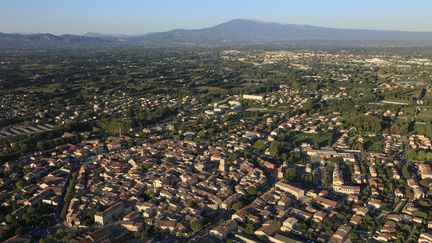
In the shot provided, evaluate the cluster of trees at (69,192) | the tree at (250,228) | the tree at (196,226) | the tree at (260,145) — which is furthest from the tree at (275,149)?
the cluster of trees at (69,192)

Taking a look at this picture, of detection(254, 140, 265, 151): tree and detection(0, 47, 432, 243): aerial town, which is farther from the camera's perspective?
detection(254, 140, 265, 151): tree

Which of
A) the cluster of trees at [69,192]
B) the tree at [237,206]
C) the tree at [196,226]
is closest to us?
the tree at [196,226]

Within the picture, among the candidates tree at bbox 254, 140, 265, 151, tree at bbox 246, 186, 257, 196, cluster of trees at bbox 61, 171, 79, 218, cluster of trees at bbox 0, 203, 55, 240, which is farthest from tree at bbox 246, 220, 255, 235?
tree at bbox 254, 140, 265, 151

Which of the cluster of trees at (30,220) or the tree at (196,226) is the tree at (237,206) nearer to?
the tree at (196,226)

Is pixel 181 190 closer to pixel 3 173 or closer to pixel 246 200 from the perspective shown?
pixel 246 200

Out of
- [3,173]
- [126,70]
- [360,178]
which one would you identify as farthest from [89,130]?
[126,70]

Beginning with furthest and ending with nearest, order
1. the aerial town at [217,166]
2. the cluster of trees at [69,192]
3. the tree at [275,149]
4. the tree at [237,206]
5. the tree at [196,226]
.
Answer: the tree at [275,149]
the cluster of trees at [69,192]
the tree at [237,206]
the aerial town at [217,166]
the tree at [196,226]

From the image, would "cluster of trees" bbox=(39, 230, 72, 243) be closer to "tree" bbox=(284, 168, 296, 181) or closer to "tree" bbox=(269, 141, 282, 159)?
"tree" bbox=(284, 168, 296, 181)

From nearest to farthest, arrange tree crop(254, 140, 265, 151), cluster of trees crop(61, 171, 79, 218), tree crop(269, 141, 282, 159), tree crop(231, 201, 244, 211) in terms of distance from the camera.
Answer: tree crop(231, 201, 244, 211)
cluster of trees crop(61, 171, 79, 218)
tree crop(269, 141, 282, 159)
tree crop(254, 140, 265, 151)

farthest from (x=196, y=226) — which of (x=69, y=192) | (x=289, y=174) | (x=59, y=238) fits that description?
(x=69, y=192)
